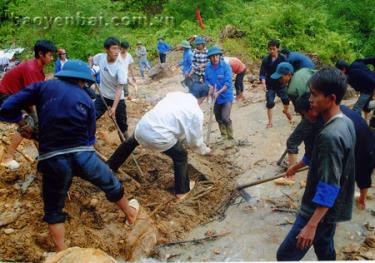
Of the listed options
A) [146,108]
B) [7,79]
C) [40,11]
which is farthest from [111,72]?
[40,11]

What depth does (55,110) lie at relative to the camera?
3.21m

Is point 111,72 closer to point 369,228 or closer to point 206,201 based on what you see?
point 206,201

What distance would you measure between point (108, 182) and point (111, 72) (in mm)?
2339

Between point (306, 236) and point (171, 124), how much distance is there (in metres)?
2.10

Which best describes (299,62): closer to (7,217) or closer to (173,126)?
(173,126)

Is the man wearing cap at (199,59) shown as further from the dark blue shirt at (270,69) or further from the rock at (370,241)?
the rock at (370,241)

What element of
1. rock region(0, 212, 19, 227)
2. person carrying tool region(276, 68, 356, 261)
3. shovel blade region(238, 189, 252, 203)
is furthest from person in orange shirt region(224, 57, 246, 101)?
person carrying tool region(276, 68, 356, 261)

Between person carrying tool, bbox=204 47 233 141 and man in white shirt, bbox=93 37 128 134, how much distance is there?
1.62m

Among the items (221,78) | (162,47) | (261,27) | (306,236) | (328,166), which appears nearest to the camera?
(328,166)

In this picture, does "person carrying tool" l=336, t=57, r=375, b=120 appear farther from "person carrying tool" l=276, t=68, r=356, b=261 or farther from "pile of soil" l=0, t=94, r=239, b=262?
"person carrying tool" l=276, t=68, r=356, b=261

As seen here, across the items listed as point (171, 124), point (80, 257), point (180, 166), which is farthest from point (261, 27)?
point (80, 257)

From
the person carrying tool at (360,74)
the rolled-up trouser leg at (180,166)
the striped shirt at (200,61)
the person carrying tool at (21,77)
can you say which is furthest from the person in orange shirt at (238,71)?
the person carrying tool at (21,77)

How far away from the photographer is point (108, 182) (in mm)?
3561

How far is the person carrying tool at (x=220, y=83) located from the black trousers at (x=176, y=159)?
212cm
